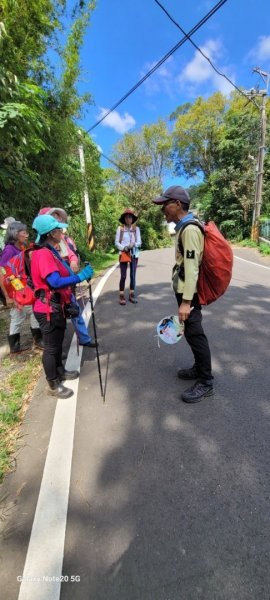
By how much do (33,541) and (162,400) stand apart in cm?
148

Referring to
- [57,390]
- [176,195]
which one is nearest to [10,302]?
[57,390]

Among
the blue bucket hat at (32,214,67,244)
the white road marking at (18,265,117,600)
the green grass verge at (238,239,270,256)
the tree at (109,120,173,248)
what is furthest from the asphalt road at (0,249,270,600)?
the tree at (109,120,173,248)

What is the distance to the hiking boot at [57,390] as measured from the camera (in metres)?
3.06

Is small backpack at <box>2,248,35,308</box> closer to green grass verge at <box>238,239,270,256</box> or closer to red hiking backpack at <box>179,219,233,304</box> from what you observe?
red hiking backpack at <box>179,219,233,304</box>

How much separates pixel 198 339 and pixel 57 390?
1428mm

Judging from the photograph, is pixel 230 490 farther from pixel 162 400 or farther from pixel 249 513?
pixel 162 400

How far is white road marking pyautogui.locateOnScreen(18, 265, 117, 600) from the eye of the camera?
156 centimetres

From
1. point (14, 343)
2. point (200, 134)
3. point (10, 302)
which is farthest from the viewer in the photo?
point (200, 134)

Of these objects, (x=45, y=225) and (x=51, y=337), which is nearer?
(x=45, y=225)

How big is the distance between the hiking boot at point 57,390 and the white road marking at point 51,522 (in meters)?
0.26

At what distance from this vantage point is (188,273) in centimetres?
257

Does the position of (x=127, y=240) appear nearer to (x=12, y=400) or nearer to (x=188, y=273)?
(x=188, y=273)

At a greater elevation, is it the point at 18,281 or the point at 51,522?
the point at 18,281

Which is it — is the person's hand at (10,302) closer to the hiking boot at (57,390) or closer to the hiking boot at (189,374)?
the hiking boot at (57,390)
